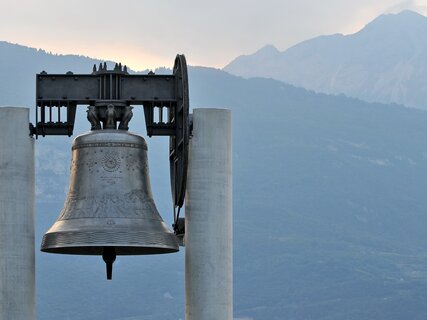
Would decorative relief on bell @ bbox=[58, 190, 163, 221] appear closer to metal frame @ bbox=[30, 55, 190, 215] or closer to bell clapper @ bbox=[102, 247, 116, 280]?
bell clapper @ bbox=[102, 247, 116, 280]

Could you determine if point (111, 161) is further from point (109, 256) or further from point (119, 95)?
point (109, 256)

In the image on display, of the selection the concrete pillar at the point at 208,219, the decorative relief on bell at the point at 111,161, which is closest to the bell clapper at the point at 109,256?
the decorative relief on bell at the point at 111,161

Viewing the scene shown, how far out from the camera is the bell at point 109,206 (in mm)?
21641

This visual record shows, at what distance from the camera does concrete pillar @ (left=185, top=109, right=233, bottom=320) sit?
23672 mm

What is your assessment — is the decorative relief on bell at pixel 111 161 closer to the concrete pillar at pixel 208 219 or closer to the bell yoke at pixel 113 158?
the bell yoke at pixel 113 158

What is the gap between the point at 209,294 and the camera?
23.7m

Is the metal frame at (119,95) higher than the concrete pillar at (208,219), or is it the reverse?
the metal frame at (119,95)

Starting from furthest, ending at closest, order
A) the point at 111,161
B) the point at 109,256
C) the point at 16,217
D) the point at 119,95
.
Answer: the point at 16,217 < the point at 119,95 < the point at 111,161 < the point at 109,256

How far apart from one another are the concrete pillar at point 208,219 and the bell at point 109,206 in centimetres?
102

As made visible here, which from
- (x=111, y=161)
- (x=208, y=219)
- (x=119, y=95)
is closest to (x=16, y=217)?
(x=111, y=161)

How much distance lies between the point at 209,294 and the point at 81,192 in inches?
102

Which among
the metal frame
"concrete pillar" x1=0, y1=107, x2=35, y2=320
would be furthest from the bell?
"concrete pillar" x1=0, y1=107, x2=35, y2=320

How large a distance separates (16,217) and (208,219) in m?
2.83

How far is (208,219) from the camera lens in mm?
23766
